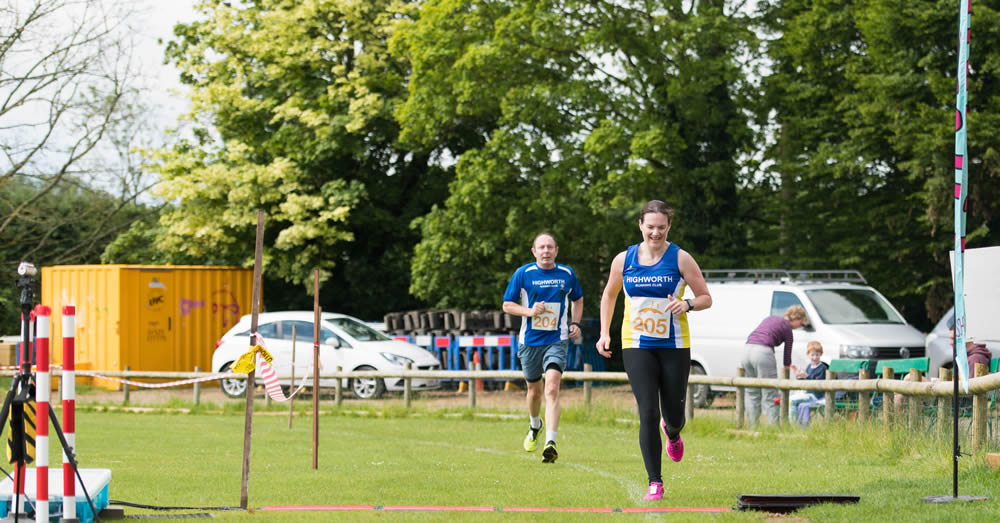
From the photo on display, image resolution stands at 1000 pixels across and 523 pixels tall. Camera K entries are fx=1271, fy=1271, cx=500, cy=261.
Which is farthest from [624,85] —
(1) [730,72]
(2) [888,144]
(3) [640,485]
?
(3) [640,485]

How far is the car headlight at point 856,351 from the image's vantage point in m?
19.6

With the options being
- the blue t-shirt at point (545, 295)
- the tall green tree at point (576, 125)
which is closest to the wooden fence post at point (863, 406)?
the blue t-shirt at point (545, 295)

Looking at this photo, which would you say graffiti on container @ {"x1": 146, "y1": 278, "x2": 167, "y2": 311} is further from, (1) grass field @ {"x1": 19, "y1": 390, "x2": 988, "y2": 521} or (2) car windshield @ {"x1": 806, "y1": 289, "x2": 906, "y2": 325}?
(2) car windshield @ {"x1": 806, "y1": 289, "x2": 906, "y2": 325}

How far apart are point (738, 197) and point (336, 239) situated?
9932 millimetres

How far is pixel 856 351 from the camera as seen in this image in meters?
19.7

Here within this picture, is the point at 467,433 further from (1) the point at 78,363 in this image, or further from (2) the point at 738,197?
(1) the point at 78,363

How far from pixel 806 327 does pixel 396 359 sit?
7.84 metres

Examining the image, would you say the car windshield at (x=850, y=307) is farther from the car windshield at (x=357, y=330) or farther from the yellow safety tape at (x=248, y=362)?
the yellow safety tape at (x=248, y=362)

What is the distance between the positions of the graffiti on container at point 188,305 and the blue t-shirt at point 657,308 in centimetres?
2281

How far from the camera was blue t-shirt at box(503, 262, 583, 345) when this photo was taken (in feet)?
38.9

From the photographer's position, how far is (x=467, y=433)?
16.8 m

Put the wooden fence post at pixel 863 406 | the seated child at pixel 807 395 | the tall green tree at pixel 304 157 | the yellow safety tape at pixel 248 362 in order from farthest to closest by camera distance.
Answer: the tall green tree at pixel 304 157 → the seated child at pixel 807 395 → the wooden fence post at pixel 863 406 → the yellow safety tape at pixel 248 362

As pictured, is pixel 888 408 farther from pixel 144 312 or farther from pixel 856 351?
pixel 144 312

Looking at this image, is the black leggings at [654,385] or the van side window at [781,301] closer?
the black leggings at [654,385]
